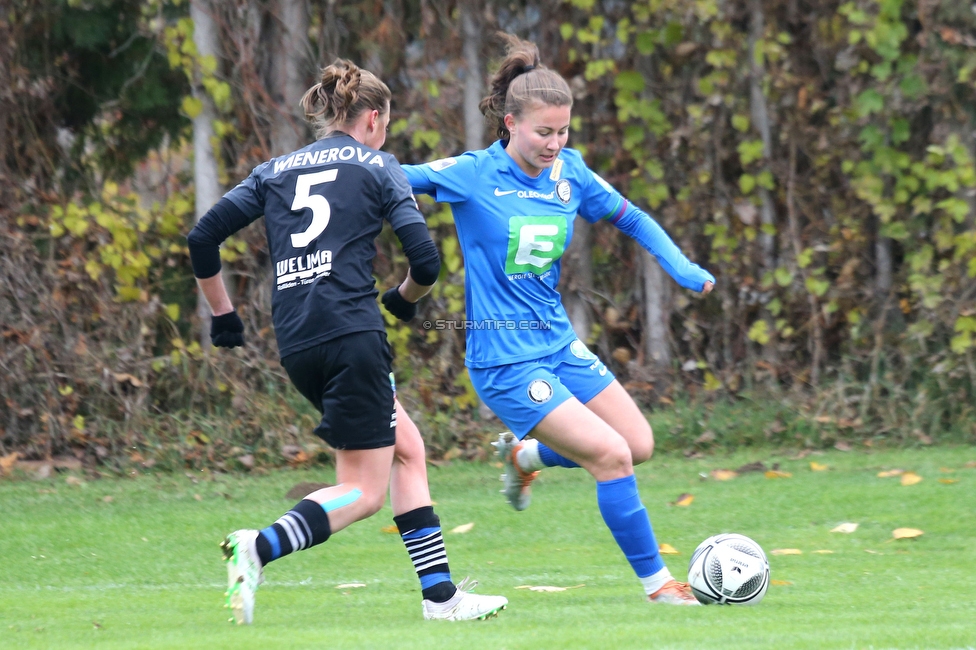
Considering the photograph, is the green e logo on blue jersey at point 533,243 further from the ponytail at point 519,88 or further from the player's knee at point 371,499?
the player's knee at point 371,499

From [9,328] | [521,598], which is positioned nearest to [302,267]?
[521,598]

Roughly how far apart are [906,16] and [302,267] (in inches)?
236

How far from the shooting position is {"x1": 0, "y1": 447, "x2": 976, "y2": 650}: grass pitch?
3783 mm

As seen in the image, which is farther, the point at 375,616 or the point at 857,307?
the point at 857,307

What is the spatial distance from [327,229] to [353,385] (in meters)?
0.52

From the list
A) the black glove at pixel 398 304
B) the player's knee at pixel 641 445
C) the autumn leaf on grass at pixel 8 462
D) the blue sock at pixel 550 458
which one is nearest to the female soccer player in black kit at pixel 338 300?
the black glove at pixel 398 304

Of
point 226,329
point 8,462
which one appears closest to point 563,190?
point 226,329

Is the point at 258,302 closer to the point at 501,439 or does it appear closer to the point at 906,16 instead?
the point at 501,439

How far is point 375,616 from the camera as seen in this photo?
14.1 ft

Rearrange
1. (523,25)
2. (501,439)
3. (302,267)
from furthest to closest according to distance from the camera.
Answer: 1. (523,25)
2. (501,439)
3. (302,267)

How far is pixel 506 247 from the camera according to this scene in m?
4.61

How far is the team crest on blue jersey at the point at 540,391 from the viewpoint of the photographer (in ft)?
14.7

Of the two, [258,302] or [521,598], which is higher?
[258,302]

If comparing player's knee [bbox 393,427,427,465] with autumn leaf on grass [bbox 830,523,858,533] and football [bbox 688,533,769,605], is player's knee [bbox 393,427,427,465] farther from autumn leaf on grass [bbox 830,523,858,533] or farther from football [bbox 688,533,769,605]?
autumn leaf on grass [bbox 830,523,858,533]
